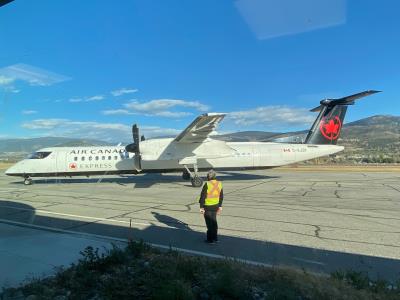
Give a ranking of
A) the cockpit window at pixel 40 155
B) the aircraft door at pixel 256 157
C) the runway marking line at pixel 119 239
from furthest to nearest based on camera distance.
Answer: the aircraft door at pixel 256 157 → the cockpit window at pixel 40 155 → the runway marking line at pixel 119 239

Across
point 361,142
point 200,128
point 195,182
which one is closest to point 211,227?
point 200,128

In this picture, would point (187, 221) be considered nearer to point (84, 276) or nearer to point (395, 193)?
point (84, 276)

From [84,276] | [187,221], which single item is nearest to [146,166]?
[187,221]

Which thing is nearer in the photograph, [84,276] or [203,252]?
[84,276]

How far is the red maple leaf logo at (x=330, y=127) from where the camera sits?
26.2 metres

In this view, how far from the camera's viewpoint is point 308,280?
18.4 ft

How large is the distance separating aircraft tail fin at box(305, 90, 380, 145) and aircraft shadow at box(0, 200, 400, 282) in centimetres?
1746

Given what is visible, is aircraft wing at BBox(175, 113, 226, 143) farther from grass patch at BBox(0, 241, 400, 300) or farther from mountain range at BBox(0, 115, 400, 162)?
grass patch at BBox(0, 241, 400, 300)

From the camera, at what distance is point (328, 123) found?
26.2 meters

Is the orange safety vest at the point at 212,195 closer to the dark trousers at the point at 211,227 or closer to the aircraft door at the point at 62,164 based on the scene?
the dark trousers at the point at 211,227

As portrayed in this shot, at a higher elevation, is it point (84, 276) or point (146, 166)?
point (146, 166)

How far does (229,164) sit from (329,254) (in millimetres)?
17632

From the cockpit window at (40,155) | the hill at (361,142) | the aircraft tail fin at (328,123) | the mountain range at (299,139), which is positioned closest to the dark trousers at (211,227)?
the mountain range at (299,139)

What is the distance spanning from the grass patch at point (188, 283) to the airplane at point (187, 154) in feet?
52.7
